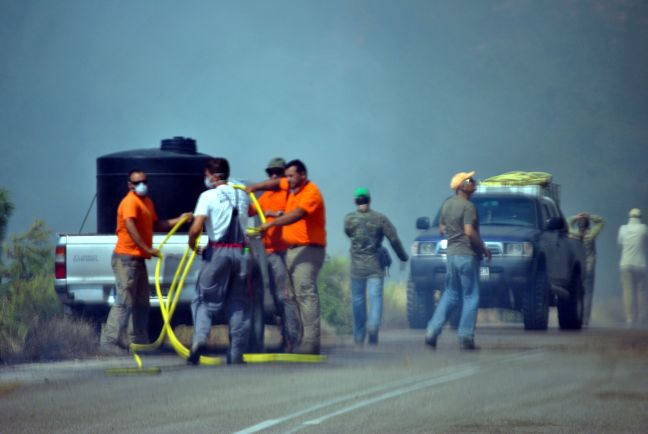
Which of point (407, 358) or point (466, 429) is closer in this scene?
point (466, 429)

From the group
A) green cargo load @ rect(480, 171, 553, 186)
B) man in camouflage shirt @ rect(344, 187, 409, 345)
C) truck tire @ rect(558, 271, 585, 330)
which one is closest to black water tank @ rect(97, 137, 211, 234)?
man in camouflage shirt @ rect(344, 187, 409, 345)

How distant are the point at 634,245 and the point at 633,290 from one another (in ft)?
2.97

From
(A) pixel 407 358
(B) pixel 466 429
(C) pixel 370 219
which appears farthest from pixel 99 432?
(C) pixel 370 219

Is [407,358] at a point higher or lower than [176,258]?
lower

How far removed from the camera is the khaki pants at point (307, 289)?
1530 cm

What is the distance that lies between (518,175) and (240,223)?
42.1 feet

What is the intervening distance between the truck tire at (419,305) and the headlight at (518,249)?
4.92 feet

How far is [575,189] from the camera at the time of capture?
67.6 meters

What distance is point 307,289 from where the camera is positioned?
15336mm

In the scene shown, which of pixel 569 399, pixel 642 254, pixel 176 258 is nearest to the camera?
pixel 569 399

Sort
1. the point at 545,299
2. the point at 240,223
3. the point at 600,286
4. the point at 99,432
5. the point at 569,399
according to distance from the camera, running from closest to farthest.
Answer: the point at 99,432 < the point at 569,399 < the point at 240,223 < the point at 545,299 < the point at 600,286

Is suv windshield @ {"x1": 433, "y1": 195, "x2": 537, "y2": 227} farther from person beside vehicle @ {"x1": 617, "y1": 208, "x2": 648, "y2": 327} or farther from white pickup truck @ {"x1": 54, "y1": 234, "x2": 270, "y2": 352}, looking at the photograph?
white pickup truck @ {"x1": 54, "y1": 234, "x2": 270, "y2": 352}

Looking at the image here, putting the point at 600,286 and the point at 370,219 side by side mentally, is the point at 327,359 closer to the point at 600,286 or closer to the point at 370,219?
the point at 370,219

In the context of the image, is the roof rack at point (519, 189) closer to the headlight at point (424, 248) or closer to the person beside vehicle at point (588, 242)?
the person beside vehicle at point (588, 242)
